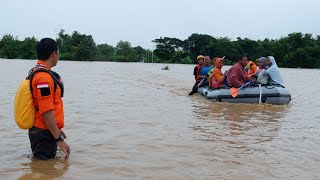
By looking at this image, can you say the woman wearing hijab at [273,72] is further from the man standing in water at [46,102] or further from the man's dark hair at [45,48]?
the man's dark hair at [45,48]

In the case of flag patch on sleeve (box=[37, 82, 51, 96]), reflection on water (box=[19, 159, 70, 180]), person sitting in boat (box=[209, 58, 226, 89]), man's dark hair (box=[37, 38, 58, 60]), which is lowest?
reflection on water (box=[19, 159, 70, 180])

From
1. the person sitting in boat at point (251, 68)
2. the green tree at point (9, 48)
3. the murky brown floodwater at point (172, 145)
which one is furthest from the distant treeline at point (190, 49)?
the murky brown floodwater at point (172, 145)

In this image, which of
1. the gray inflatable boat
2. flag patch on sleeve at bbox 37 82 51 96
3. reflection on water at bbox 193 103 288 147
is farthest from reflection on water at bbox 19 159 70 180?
the gray inflatable boat

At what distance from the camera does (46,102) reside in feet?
12.3

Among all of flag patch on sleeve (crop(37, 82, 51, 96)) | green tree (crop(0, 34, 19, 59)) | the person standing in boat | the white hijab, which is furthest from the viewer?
green tree (crop(0, 34, 19, 59))

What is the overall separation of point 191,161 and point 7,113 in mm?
4477

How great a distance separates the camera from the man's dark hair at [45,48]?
155 inches

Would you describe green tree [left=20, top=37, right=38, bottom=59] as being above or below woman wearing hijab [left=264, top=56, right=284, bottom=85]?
above

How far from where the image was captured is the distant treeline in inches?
2729

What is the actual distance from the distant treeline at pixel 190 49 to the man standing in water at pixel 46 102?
198ft

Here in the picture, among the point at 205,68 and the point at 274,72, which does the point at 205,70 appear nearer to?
the point at 205,68

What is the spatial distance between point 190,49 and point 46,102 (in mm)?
80920

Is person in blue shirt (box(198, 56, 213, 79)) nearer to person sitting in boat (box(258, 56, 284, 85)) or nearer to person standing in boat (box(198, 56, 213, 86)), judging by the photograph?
person standing in boat (box(198, 56, 213, 86))

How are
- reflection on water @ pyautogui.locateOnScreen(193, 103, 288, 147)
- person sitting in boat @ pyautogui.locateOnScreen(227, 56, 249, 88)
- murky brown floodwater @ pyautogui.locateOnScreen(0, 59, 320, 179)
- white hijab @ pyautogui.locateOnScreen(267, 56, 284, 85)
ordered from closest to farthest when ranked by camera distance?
murky brown floodwater @ pyautogui.locateOnScreen(0, 59, 320, 179) < reflection on water @ pyautogui.locateOnScreen(193, 103, 288, 147) < person sitting in boat @ pyautogui.locateOnScreen(227, 56, 249, 88) < white hijab @ pyautogui.locateOnScreen(267, 56, 284, 85)
